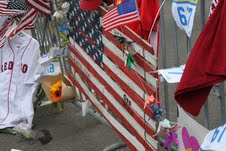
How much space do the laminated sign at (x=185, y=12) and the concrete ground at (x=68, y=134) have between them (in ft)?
6.64

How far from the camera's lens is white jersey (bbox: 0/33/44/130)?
200 inches

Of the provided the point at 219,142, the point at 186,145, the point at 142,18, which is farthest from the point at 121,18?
the point at 219,142

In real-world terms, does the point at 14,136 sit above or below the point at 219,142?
below

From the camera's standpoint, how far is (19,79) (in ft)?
17.0

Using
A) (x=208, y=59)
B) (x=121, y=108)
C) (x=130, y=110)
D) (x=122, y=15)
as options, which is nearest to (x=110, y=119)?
(x=121, y=108)

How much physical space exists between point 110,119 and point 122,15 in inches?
45.6

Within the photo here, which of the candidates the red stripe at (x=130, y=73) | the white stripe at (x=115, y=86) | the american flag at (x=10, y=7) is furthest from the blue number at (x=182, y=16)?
the american flag at (x=10, y=7)

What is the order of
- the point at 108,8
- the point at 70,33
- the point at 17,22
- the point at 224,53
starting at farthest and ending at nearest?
the point at 17,22 < the point at 70,33 < the point at 108,8 < the point at 224,53

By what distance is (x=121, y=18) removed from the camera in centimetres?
333

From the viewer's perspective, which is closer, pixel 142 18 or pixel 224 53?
pixel 224 53

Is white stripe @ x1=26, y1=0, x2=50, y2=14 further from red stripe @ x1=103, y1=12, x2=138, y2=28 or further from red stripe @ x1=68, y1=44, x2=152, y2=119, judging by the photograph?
red stripe @ x1=103, y1=12, x2=138, y2=28

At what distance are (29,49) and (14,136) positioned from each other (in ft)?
3.21

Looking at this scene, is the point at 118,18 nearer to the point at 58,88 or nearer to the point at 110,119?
the point at 110,119

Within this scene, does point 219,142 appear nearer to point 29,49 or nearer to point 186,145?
point 186,145
